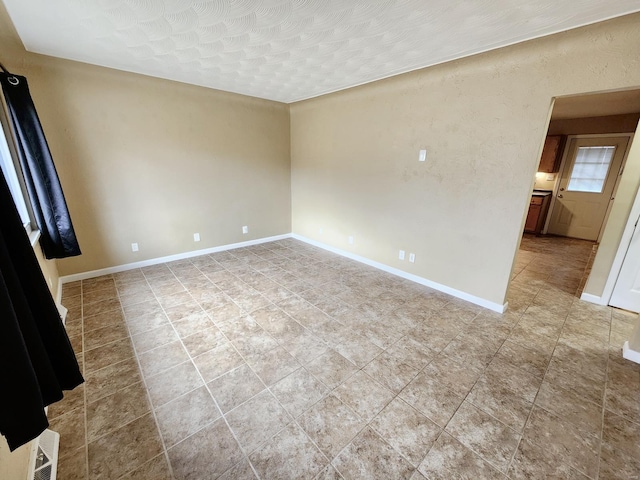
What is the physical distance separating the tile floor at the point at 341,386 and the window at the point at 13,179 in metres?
0.94

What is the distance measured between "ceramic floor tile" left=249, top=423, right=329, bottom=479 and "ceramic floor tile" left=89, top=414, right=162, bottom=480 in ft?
1.80

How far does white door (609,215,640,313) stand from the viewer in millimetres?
2561

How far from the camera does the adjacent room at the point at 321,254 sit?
138cm

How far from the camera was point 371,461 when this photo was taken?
4.33ft

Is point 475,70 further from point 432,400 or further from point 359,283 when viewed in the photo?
point 432,400

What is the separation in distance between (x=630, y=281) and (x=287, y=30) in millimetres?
4081

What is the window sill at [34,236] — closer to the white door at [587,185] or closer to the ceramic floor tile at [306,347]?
the ceramic floor tile at [306,347]

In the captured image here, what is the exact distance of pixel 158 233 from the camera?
370 centimetres

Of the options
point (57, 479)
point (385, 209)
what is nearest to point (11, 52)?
point (57, 479)

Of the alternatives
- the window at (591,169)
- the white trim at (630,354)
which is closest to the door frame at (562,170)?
the window at (591,169)

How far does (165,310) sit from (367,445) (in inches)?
88.2

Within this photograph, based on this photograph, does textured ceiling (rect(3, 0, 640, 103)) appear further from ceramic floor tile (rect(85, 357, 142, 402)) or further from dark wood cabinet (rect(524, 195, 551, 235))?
dark wood cabinet (rect(524, 195, 551, 235))

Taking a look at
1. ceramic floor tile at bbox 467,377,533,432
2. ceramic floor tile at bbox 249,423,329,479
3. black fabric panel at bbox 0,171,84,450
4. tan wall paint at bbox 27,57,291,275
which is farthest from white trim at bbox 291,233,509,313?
black fabric panel at bbox 0,171,84,450

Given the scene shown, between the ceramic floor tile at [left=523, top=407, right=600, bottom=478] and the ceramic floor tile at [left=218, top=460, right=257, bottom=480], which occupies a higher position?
the ceramic floor tile at [left=218, top=460, right=257, bottom=480]
